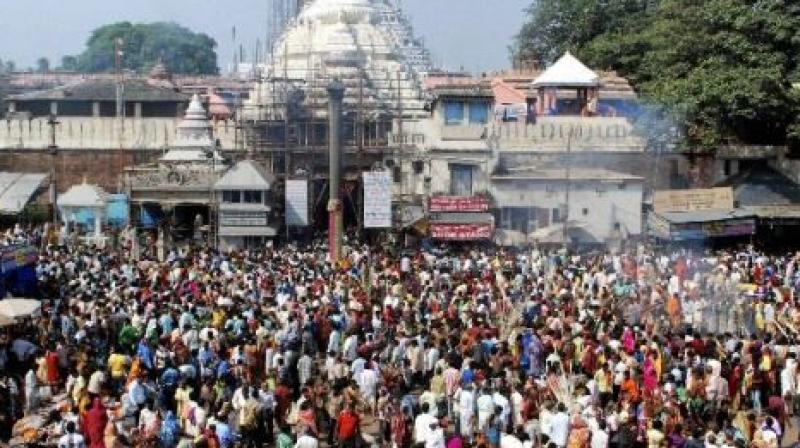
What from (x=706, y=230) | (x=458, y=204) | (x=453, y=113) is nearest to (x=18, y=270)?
(x=458, y=204)

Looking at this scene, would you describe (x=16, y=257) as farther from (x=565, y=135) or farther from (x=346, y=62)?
(x=346, y=62)

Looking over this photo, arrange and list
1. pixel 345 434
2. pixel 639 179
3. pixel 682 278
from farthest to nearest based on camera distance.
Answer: pixel 639 179 < pixel 682 278 < pixel 345 434

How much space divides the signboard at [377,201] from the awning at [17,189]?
1039cm

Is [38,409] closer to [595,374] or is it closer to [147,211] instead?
[595,374]

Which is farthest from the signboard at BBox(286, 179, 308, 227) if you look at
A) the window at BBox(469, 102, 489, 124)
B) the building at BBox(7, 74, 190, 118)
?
the building at BBox(7, 74, 190, 118)

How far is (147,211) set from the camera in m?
35.7

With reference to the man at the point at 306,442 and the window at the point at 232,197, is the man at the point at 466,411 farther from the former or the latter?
the window at the point at 232,197

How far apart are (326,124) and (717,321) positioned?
1847cm

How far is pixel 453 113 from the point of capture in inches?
1423

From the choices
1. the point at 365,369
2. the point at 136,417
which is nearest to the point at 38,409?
the point at 136,417

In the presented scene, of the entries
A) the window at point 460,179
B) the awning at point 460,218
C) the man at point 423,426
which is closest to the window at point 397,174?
the window at point 460,179

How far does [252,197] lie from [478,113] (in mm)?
7585

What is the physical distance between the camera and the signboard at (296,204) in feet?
110

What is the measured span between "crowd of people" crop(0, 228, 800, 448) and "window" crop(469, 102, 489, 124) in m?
12.4
